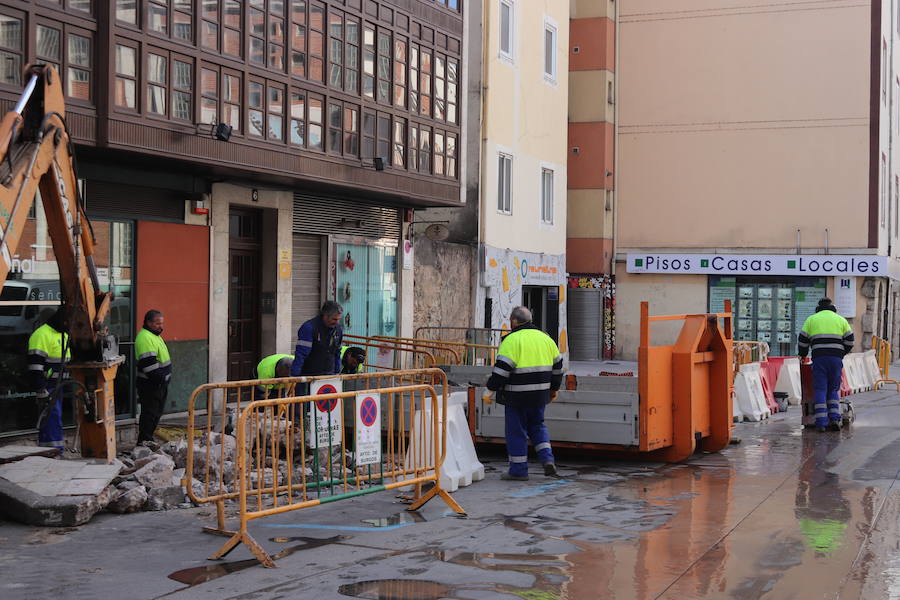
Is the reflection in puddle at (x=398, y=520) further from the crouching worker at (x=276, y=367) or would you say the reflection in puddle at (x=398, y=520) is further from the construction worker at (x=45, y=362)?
the construction worker at (x=45, y=362)

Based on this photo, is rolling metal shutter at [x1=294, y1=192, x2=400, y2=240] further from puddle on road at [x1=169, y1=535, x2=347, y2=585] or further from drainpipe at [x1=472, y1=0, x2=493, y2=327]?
puddle on road at [x1=169, y1=535, x2=347, y2=585]

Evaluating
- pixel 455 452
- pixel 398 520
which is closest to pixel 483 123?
pixel 455 452

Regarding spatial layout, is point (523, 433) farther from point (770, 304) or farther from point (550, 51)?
point (770, 304)

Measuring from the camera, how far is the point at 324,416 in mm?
8914

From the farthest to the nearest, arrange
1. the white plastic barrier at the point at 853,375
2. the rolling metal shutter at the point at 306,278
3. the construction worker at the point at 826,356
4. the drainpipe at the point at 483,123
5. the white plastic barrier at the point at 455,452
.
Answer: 1. the drainpipe at the point at 483,123
2. the white plastic barrier at the point at 853,375
3. the rolling metal shutter at the point at 306,278
4. the construction worker at the point at 826,356
5. the white plastic barrier at the point at 455,452

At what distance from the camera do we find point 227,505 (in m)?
10.1

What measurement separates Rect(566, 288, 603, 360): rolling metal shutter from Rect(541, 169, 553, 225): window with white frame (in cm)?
688

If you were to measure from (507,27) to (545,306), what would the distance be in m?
7.48

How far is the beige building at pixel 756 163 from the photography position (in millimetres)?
35375

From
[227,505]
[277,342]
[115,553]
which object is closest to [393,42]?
[277,342]

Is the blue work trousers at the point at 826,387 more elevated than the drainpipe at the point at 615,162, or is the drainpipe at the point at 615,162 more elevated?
the drainpipe at the point at 615,162

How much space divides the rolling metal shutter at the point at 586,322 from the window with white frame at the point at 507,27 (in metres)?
11.3

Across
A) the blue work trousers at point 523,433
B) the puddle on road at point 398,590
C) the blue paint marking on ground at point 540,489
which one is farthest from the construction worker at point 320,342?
the puddle on road at point 398,590

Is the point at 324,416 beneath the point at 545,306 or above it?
beneath
